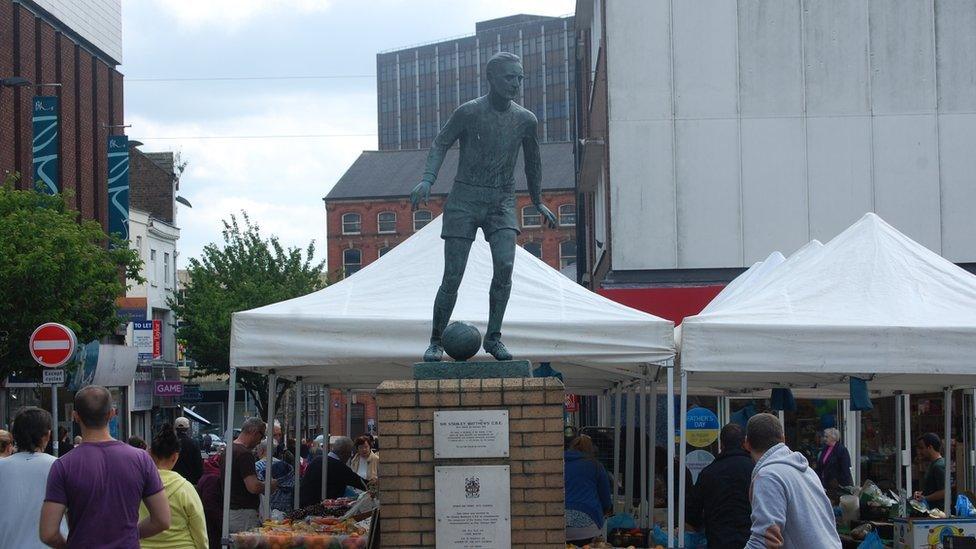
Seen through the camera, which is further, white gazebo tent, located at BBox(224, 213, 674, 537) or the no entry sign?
the no entry sign

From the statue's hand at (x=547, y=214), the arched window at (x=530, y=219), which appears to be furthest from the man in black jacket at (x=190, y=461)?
the arched window at (x=530, y=219)

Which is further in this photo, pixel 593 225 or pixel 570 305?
pixel 593 225

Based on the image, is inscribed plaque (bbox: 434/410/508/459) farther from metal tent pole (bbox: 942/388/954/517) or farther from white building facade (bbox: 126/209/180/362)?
white building facade (bbox: 126/209/180/362)

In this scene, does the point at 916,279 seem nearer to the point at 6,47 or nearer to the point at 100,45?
the point at 6,47

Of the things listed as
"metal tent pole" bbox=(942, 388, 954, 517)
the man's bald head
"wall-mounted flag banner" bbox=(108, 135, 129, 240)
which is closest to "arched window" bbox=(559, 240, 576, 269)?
"wall-mounted flag banner" bbox=(108, 135, 129, 240)

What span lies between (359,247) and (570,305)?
265 ft

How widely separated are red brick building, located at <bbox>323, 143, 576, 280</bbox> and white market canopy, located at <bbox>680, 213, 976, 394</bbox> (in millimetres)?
77729

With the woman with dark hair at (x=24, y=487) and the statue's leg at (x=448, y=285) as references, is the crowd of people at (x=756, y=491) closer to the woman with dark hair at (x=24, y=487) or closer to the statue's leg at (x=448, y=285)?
the statue's leg at (x=448, y=285)

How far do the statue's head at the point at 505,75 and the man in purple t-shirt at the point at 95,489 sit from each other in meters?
3.30

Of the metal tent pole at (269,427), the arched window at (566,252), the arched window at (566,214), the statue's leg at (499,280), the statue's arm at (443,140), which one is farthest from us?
the arched window at (566,252)

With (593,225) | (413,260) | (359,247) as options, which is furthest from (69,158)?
(359,247)

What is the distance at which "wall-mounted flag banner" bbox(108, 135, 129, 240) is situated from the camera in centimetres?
3934

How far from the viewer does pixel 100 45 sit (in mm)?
42781

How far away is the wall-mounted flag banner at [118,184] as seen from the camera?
129ft
